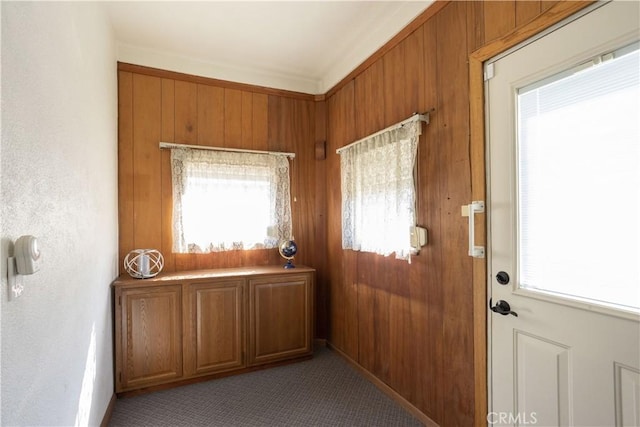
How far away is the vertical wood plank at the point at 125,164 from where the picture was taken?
9.48ft

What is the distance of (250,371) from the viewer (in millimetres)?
2961

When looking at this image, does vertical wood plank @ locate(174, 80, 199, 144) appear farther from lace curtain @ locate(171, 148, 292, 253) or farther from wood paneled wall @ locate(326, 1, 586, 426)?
wood paneled wall @ locate(326, 1, 586, 426)

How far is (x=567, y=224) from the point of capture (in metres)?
1.42

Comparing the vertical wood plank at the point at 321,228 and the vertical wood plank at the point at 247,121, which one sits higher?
the vertical wood plank at the point at 247,121

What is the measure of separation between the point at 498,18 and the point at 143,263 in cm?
297

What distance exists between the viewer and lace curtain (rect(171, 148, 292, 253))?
3.03m

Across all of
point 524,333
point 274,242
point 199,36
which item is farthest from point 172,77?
point 524,333

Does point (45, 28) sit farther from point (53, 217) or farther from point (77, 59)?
point (53, 217)

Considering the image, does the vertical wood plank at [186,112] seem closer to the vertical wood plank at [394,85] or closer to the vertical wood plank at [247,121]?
the vertical wood plank at [247,121]

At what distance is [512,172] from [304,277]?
6.83 ft

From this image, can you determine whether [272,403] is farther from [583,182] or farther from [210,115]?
[210,115]

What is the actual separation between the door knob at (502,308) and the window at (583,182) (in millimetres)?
138

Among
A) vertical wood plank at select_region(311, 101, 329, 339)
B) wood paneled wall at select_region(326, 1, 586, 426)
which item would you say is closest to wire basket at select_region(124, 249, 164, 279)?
vertical wood plank at select_region(311, 101, 329, 339)

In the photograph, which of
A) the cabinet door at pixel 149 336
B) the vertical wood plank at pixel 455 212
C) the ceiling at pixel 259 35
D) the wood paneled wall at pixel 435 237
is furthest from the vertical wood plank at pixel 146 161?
the vertical wood plank at pixel 455 212
